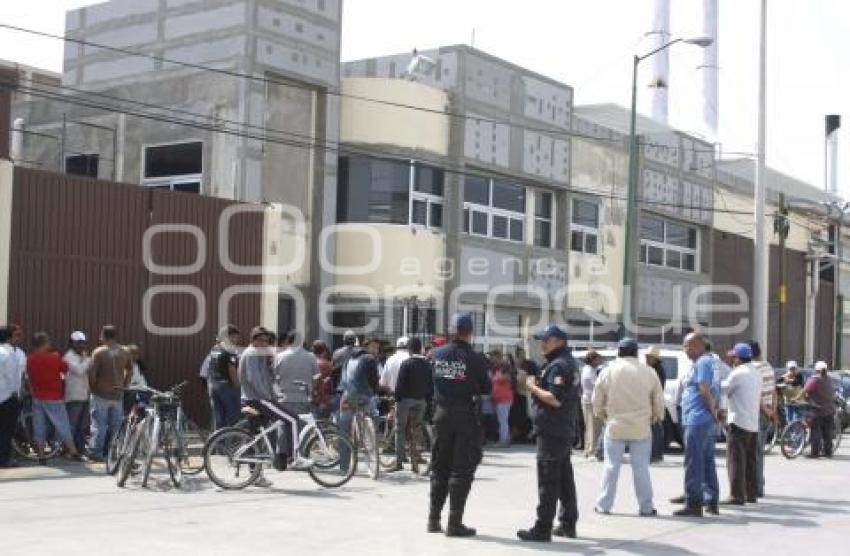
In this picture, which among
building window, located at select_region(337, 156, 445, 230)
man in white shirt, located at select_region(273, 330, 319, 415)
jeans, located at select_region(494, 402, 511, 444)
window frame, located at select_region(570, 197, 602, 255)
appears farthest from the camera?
window frame, located at select_region(570, 197, 602, 255)

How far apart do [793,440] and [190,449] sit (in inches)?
425

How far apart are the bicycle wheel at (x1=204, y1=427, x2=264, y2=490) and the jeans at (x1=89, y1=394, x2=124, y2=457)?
313 cm

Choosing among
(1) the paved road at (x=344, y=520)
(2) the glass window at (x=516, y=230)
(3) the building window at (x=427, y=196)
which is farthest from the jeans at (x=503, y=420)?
(2) the glass window at (x=516, y=230)

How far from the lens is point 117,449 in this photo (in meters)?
14.1

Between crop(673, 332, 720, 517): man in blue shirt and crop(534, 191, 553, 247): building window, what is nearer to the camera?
crop(673, 332, 720, 517): man in blue shirt

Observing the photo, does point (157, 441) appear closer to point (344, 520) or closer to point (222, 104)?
point (344, 520)

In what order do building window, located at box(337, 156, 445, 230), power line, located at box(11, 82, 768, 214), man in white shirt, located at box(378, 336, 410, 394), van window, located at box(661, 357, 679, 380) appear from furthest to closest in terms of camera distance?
building window, located at box(337, 156, 445, 230) < power line, located at box(11, 82, 768, 214) < van window, located at box(661, 357, 679, 380) < man in white shirt, located at box(378, 336, 410, 394)

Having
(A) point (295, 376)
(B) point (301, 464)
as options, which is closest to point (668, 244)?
(A) point (295, 376)

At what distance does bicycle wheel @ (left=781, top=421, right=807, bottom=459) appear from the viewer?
65.9 feet

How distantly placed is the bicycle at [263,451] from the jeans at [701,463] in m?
3.88

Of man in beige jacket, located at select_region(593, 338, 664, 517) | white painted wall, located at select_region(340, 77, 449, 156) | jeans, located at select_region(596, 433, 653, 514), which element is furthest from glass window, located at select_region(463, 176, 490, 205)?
jeans, located at select_region(596, 433, 653, 514)

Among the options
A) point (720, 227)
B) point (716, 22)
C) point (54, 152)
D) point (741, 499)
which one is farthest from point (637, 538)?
point (716, 22)

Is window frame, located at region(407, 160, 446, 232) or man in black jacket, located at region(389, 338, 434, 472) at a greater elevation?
window frame, located at region(407, 160, 446, 232)

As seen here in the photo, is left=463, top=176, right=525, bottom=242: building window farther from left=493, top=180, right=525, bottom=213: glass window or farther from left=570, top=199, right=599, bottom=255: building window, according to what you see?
left=570, top=199, right=599, bottom=255: building window
